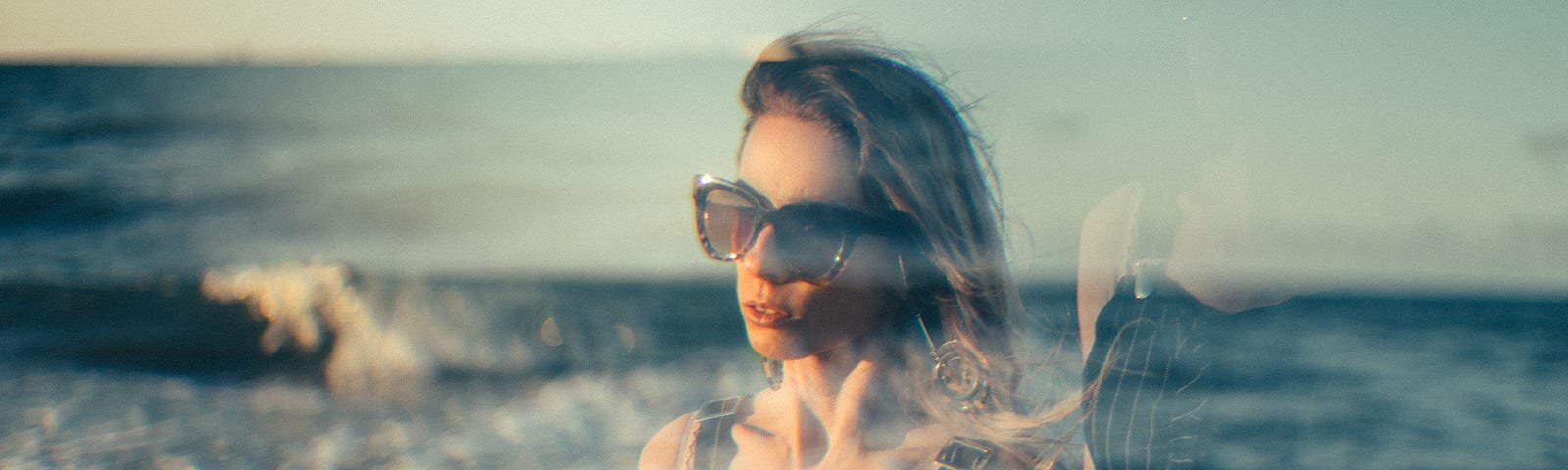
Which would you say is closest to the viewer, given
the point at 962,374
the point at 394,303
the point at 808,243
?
the point at 808,243

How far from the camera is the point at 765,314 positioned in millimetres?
1215

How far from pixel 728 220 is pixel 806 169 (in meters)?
0.12

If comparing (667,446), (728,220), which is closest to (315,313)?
(667,446)

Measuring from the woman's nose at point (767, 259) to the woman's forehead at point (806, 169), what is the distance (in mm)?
47

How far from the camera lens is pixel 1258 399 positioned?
7.75m

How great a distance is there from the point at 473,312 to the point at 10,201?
307 cm

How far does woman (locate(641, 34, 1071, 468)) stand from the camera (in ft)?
3.96

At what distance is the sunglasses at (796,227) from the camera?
3.89ft

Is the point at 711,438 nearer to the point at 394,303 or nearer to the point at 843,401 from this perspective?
the point at 843,401

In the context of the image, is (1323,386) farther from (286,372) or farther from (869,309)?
(869,309)

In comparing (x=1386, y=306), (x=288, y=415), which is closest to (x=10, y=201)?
(x=288, y=415)

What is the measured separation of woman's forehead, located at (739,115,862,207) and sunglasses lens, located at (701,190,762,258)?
0.09 feet

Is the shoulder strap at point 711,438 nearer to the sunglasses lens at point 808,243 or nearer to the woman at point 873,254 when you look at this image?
the woman at point 873,254

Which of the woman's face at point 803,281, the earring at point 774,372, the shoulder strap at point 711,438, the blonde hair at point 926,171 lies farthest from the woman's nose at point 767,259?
the shoulder strap at point 711,438
